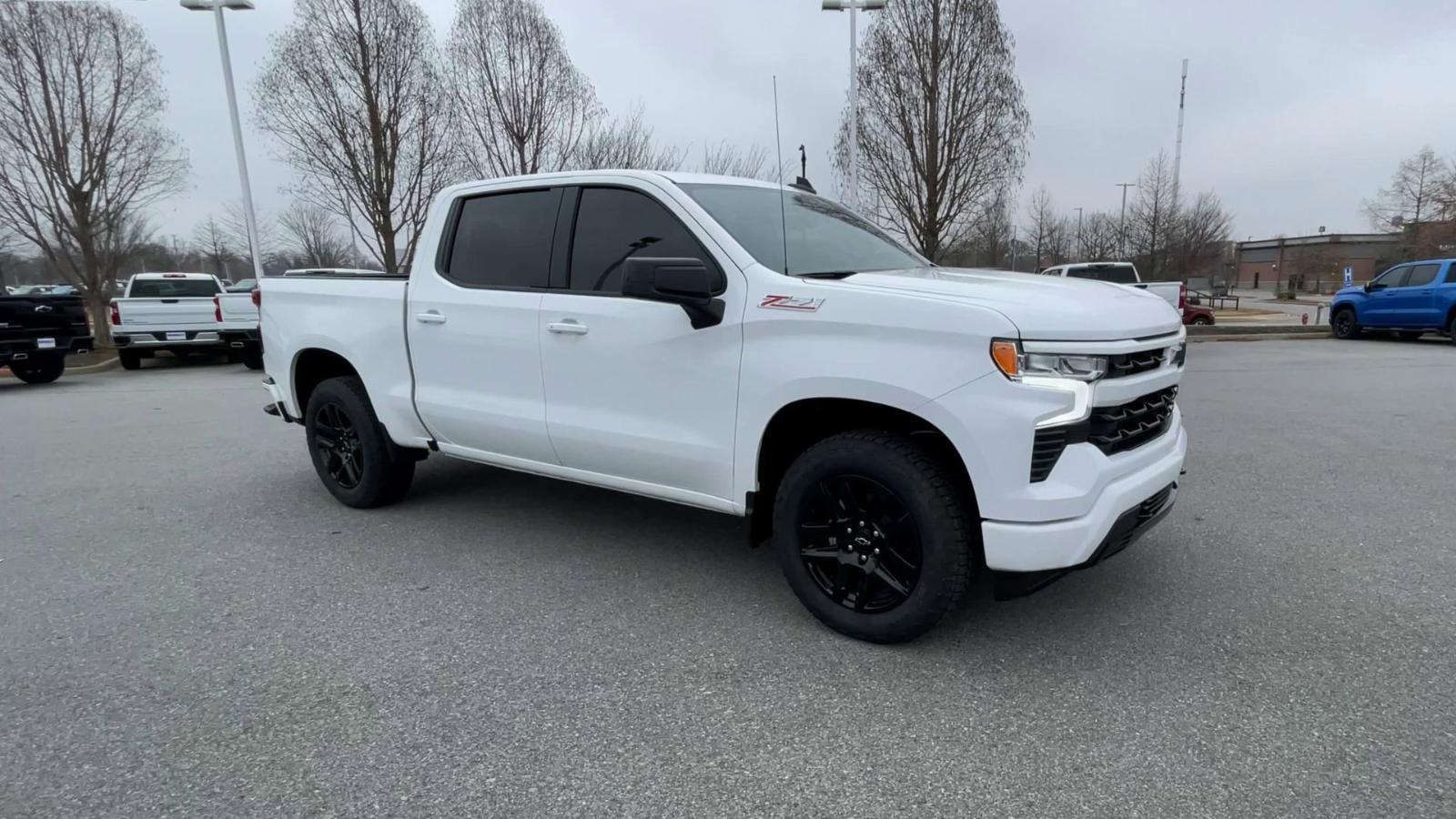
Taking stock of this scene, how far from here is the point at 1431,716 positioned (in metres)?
2.57

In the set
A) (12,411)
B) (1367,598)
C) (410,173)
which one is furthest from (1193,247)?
(12,411)

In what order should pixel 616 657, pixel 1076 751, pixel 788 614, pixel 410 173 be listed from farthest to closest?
pixel 410 173
pixel 788 614
pixel 616 657
pixel 1076 751

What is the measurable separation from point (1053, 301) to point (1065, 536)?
82 centimetres

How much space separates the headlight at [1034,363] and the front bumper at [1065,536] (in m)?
0.44

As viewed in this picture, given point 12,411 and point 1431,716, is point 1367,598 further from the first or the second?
point 12,411

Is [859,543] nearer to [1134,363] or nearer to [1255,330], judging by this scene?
[1134,363]

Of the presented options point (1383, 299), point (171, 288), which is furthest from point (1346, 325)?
point (171, 288)

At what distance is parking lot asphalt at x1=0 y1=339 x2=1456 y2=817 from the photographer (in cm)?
229

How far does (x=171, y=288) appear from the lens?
15000 millimetres

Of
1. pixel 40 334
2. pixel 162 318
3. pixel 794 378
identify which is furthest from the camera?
pixel 162 318

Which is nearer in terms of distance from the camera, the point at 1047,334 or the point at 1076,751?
the point at 1076,751

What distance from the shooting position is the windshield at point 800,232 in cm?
345

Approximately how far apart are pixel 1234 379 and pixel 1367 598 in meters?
8.81

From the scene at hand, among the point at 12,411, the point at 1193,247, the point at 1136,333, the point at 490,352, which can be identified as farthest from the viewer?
the point at 1193,247
